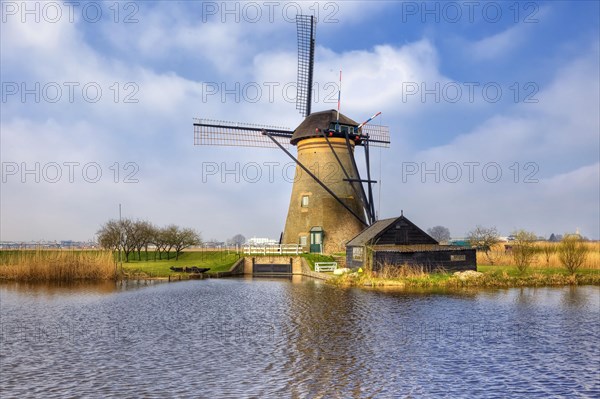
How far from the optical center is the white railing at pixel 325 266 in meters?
36.4

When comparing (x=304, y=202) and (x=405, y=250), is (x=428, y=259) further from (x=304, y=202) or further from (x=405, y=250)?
(x=304, y=202)

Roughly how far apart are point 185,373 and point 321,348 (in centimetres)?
376

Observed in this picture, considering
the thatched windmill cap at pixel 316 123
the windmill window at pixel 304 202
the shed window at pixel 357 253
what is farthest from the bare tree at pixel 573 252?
the windmill window at pixel 304 202

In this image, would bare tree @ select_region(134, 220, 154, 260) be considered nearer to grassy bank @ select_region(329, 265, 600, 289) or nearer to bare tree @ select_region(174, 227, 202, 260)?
bare tree @ select_region(174, 227, 202, 260)

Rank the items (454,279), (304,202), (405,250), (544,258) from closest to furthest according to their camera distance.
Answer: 1. (454,279)
2. (405,250)
3. (544,258)
4. (304,202)

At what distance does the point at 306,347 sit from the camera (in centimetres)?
1327

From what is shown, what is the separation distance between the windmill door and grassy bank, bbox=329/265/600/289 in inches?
490

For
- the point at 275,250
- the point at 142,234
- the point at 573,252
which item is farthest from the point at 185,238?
the point at 573,252

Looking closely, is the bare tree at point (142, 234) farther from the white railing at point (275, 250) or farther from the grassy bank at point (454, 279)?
the grassy bank at point (454, 279)

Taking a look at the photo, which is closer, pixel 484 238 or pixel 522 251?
pixel 522 251

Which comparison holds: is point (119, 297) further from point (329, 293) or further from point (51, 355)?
point (51, 355)

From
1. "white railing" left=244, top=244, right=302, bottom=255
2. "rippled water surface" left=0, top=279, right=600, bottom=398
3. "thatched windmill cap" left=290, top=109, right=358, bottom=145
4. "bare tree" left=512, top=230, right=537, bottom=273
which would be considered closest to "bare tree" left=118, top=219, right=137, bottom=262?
"white railing" left=244, top=244, right=302, bottom=255

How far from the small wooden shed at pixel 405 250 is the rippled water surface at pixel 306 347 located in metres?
6.93

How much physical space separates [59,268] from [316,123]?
22.9 metres
